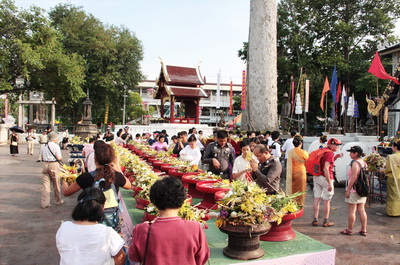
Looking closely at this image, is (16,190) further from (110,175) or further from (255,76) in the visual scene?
(255,76)

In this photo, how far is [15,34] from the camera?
15.8 m

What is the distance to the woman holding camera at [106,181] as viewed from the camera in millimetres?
3463

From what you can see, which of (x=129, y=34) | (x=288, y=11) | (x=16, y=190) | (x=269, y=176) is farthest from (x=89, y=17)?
(x=269, y=176)

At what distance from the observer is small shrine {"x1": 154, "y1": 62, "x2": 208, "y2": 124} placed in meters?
23.3

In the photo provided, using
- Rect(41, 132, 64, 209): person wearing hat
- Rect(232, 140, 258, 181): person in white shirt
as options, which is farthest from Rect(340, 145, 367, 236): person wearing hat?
Rect(41, 132, 64, 209): person wearing hat

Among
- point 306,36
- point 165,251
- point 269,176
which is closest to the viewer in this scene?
point 165,251

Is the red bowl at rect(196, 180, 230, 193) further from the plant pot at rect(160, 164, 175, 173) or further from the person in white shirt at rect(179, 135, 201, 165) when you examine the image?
the person in white shirt at rect(179, 135, 201, 165)

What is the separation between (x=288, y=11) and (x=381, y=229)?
28.4 metres

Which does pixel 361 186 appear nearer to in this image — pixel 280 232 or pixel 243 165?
pixel 243 165

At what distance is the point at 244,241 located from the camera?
3.18 metres

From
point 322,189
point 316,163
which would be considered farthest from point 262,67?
point 322,189

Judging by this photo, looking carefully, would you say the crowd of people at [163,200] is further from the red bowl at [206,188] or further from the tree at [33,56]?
the tree at [33,56]

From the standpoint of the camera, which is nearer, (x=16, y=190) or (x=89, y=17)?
(x=16, y=190)

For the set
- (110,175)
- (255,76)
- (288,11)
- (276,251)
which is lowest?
(276,251)
